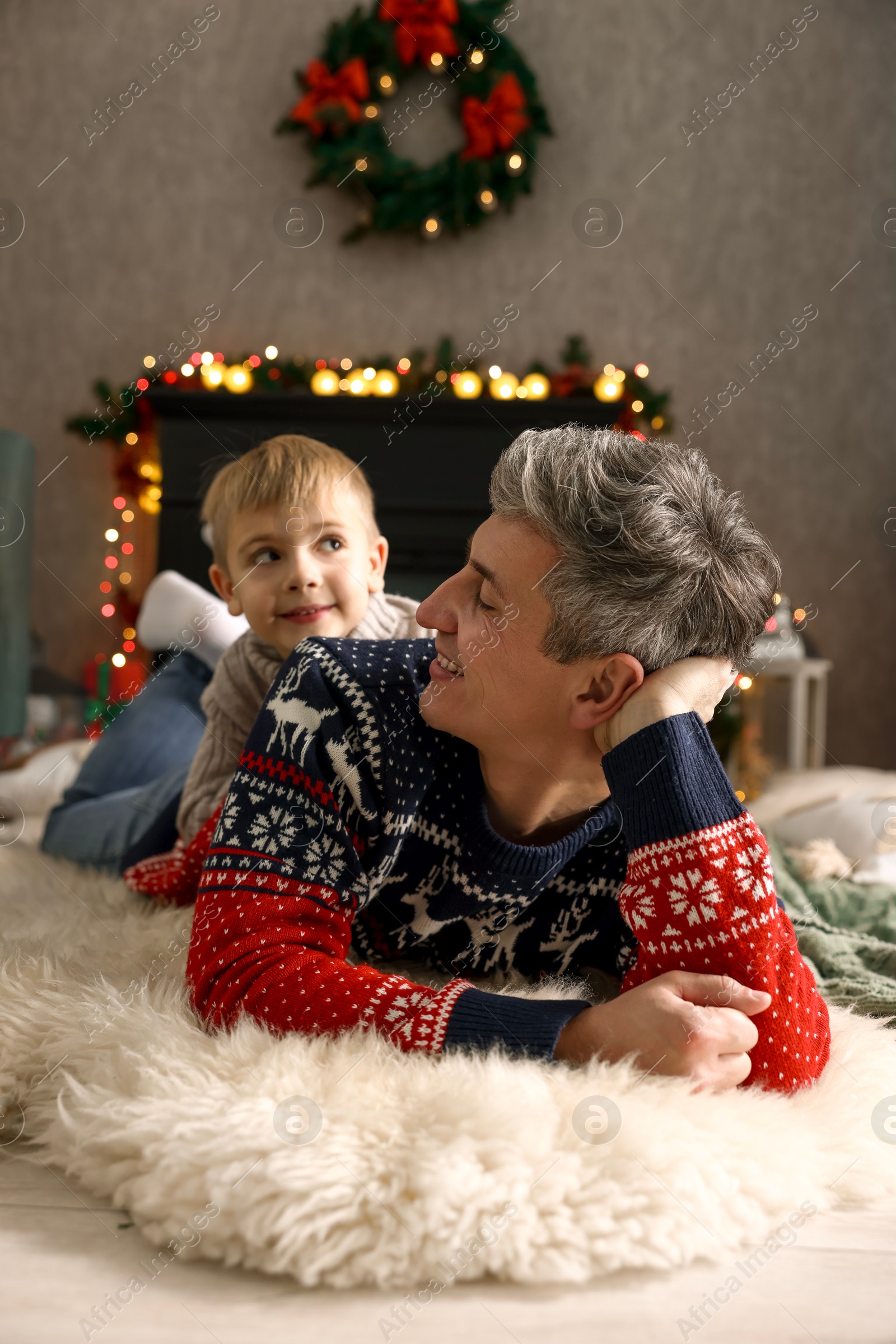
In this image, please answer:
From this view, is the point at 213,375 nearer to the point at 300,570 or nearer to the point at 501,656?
the point at 300,570

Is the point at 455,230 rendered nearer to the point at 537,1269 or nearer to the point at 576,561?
the point at 576,561

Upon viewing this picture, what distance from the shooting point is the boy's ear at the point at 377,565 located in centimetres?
145

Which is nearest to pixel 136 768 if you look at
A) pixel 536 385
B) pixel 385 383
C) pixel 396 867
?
pixel 396 867

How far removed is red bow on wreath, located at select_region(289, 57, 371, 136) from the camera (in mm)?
3342

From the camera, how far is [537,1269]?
587mm

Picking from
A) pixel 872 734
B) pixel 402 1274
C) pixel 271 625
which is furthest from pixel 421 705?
pixel 872 734

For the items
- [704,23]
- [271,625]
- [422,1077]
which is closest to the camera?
[422,1077]

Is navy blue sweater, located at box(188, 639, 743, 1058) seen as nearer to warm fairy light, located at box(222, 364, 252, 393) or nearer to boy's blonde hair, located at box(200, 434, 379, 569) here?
boy's blonde hair, located at box(200, 434, 379, 569)

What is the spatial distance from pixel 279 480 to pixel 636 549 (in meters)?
0.69

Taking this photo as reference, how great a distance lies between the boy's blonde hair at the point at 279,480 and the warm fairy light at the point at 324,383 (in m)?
1.80

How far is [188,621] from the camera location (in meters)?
2.02

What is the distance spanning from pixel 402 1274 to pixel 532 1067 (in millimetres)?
167

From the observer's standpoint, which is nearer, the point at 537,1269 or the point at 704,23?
the point at 537,1269

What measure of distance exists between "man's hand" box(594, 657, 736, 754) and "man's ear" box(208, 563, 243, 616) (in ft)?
2.32
